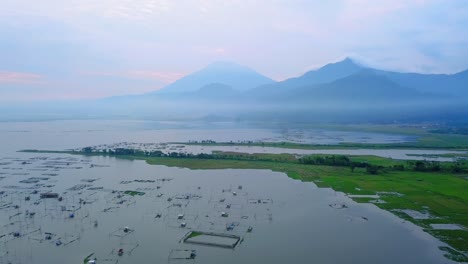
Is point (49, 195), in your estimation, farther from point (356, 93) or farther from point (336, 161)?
point (356, 93)

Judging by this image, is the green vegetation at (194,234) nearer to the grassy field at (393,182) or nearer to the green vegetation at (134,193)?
the green vegetation at (134,193)

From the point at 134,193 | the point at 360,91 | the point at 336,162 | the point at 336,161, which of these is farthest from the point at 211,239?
the point at 360,91

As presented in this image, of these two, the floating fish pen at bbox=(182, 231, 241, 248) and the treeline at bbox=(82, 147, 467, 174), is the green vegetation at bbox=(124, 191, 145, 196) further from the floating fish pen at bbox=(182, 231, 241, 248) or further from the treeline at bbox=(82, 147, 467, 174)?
the treeline at bbox=(82, 147, 467, 174)

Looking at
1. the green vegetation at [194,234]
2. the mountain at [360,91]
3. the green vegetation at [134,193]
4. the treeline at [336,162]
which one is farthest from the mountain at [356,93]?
the green vegetation at [194,234]

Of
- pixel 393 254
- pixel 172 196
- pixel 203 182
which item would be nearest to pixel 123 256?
pixel 172 196

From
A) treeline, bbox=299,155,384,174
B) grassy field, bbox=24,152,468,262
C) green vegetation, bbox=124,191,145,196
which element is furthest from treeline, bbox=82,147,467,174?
green vegetation, bbox=124,191,145,196

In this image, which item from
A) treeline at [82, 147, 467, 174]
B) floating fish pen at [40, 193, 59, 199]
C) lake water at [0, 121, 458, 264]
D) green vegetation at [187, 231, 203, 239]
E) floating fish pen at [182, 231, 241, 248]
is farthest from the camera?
treeline at [82, 147, 467, 174]

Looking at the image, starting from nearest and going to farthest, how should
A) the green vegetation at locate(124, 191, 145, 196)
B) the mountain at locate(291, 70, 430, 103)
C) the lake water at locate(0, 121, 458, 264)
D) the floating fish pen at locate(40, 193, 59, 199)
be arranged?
1. the lake water at locate(0, 121, 458, 264)
2. the floating fish pen at locate(40, 193, 59, 199)
3. the green vegetation at locate(124, 191, 145, 196)
4. the mountain at locate(291, 70, 430, 103)
